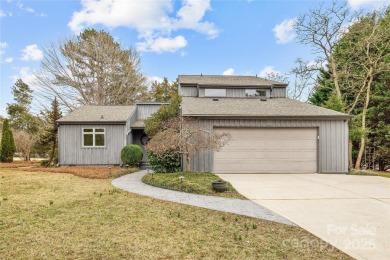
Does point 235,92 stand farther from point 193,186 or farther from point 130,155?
point 193,186

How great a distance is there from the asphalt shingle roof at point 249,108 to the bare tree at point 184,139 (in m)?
1.15

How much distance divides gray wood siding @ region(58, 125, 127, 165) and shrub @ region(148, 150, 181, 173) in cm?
411

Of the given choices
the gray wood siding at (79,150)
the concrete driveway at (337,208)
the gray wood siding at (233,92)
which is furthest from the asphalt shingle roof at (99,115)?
the concrete driveway at (337,208)

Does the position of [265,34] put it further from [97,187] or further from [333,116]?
[97,187]

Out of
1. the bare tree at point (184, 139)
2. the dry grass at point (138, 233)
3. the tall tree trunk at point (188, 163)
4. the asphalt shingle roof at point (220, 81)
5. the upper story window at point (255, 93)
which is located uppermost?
the asphalt shingle roof at point (220, 81)

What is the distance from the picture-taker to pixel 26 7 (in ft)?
40.6

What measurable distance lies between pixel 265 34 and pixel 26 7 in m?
15.1

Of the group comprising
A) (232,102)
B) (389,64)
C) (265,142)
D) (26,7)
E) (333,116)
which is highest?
(26,7)

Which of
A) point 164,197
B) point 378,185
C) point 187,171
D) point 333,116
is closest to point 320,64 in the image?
point 333,116

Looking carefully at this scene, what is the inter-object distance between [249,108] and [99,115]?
9267mm

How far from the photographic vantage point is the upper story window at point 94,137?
1383cm

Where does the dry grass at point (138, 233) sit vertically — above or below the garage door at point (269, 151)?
below

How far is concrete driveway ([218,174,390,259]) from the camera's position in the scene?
364cm

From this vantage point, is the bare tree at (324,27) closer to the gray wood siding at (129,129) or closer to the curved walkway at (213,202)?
the curved walkway at (213,202)
